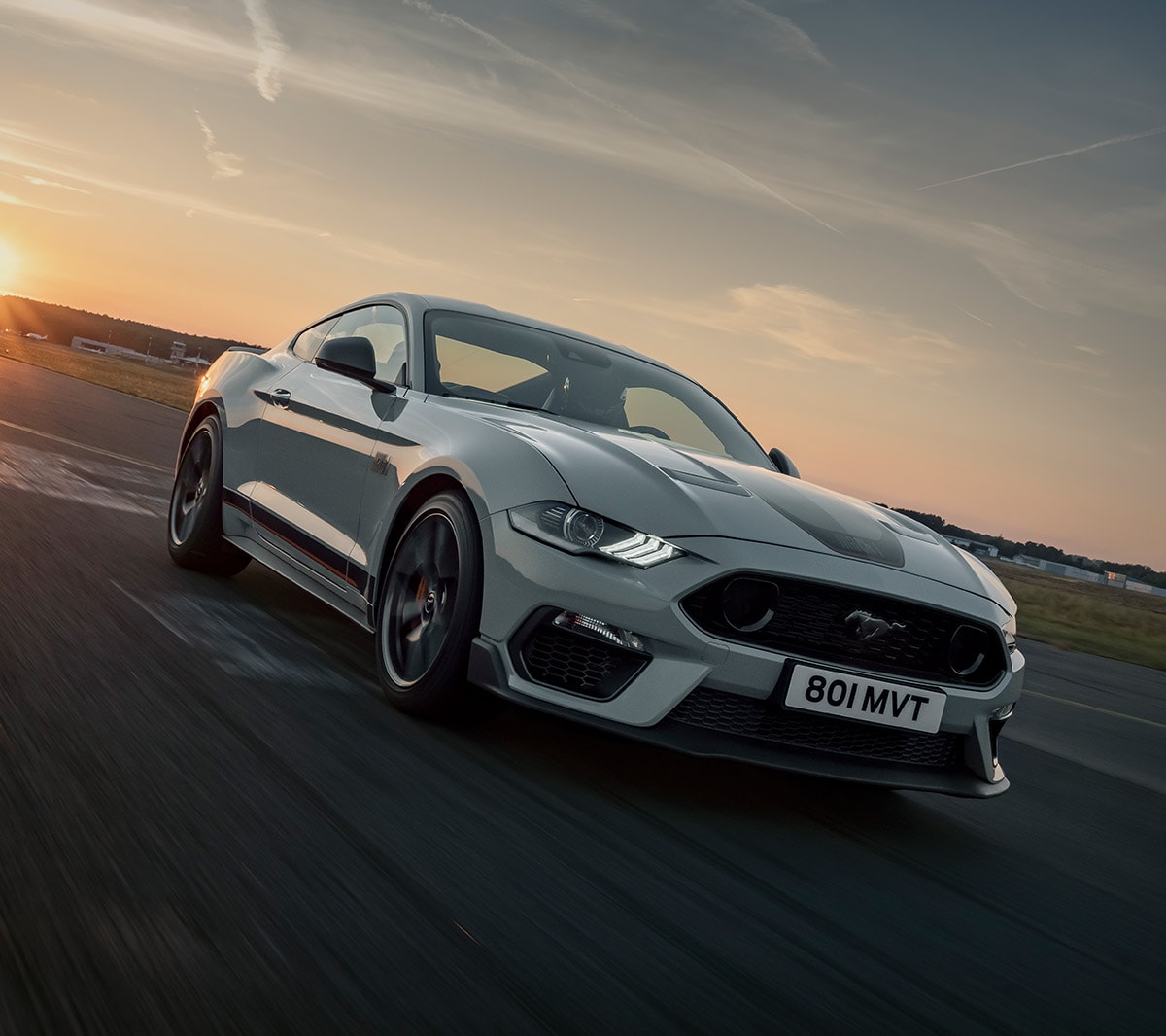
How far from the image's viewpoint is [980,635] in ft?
13.5

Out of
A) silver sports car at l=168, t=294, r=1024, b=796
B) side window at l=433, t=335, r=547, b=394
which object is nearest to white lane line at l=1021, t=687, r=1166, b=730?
silver sports car at l=168, t=294, r=1024, b=796

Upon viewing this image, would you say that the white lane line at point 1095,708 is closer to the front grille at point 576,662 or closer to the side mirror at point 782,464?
the side mirror at point 782,464

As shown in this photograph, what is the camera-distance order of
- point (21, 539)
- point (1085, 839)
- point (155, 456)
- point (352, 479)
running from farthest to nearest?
point (155, 456) < point (21, 539) < point (352, 479) < point (1085, 839)

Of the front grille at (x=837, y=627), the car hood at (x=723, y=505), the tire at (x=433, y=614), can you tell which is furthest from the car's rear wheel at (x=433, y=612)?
the front grille at (x=837, y=627)

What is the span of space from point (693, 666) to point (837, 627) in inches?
18.4

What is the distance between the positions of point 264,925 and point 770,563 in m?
1.79

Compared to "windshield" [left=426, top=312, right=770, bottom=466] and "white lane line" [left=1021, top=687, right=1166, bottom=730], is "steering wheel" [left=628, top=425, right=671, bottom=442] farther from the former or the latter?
"white lane line" [left=1021, top=687, right=1166, bottom=730]

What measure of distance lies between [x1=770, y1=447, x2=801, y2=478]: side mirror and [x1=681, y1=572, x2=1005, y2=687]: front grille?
1681mm

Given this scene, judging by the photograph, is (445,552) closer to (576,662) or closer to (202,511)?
(576,662)

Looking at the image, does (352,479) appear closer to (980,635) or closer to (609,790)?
(609,790)

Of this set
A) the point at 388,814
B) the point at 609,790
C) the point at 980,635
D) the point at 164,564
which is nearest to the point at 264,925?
the point at 388,814

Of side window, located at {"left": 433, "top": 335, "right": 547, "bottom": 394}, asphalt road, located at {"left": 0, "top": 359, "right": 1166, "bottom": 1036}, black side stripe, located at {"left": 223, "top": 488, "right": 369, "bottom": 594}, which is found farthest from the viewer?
side window, located at {"left": 433, "top": 335, "right": 547, "bottom": 394}

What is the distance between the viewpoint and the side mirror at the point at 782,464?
5.61 metres

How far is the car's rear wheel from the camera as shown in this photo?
3.97 m
